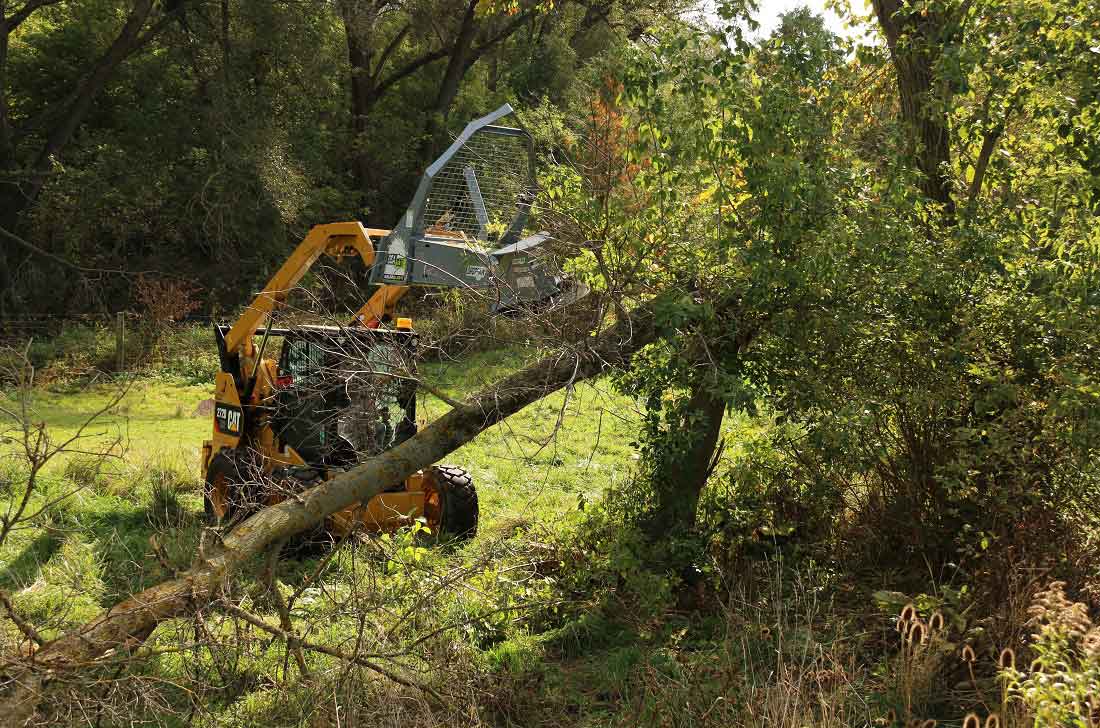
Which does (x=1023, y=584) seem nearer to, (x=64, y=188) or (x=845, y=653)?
(x=845, y=653)

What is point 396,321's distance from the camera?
902 centimetres

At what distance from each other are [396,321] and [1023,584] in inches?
214

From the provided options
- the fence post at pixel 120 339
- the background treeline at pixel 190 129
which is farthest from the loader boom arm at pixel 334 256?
the background treeline at pixel 190 129

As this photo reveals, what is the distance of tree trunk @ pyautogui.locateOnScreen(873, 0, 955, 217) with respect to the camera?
24.1 ft

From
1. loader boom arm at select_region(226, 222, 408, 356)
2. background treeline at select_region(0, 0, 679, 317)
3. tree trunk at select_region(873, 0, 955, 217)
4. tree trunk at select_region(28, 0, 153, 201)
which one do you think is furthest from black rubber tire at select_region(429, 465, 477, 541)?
tree trunk at select_region(28, 0, 153, 201)

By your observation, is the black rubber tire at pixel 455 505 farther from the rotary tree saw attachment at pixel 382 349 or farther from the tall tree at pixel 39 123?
the tall tree at pixel 39 123

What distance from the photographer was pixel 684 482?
741cm

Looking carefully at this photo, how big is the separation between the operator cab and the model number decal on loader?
1.13 ft

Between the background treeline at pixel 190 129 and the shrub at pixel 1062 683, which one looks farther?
the background treeline at pixel 190 129

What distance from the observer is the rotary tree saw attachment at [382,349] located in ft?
22.2

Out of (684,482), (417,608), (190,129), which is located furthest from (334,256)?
(190,129)

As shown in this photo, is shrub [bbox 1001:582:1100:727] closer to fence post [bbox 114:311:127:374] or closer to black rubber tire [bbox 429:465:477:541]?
fence post [bbox 114:311:127:374]

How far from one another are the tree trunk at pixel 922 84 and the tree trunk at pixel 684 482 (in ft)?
7.63

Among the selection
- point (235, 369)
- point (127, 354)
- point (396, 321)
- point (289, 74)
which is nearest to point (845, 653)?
point (396, 321)
